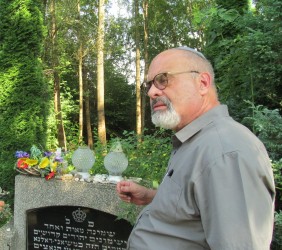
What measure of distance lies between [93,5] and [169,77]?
15680 mm

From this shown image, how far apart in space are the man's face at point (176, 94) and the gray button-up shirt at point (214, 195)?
0.10 metres

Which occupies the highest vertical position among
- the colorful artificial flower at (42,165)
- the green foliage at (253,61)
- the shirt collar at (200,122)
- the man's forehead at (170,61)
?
the green foliage at (253,61)

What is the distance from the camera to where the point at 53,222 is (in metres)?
3.84

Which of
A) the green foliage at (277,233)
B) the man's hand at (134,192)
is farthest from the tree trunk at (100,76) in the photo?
the man's hand at (134,192)

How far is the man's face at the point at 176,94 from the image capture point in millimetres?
1360

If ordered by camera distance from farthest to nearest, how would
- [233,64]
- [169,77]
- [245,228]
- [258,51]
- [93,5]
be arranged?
[93,5] < [233,64] < [258,51] < [169,77] < [245,228]

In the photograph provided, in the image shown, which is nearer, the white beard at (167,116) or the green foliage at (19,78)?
the white beard at (167,116)

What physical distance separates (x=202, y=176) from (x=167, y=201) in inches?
6.9

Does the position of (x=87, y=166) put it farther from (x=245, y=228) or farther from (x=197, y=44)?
(x=197, y=44)

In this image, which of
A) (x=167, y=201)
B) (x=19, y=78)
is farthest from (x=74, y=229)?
(x=19, y=78)

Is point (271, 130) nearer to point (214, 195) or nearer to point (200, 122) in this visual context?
point (200, 122)

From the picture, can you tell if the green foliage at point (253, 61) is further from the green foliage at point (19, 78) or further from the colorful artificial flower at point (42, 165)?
the green foliage at point (19, 78)

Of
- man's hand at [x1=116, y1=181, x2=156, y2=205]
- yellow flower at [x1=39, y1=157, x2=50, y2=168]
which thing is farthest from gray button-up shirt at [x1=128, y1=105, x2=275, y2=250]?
yellow flower at [x1=39, y1=157, x2=50, y2=168]

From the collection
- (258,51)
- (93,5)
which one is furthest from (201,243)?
(93,5)
